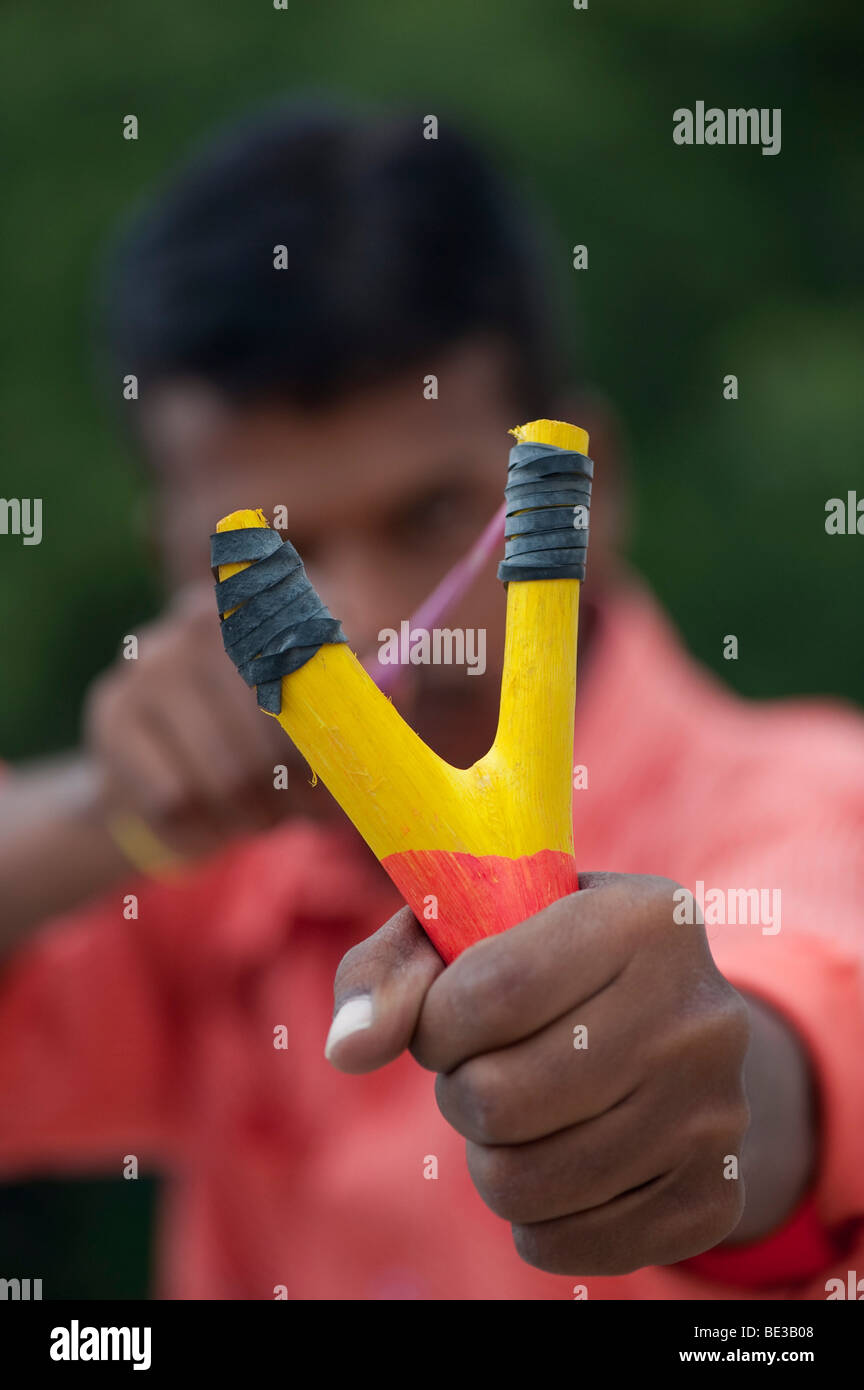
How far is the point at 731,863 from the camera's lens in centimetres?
44

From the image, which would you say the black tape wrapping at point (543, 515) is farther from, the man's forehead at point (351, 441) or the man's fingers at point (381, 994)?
the man's forehead at point (351, 441)

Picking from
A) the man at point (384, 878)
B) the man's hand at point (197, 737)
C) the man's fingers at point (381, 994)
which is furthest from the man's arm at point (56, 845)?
the man's fingers at point (381, 994)

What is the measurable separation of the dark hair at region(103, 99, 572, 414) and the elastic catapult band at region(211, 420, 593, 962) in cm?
37

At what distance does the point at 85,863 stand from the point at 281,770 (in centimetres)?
18

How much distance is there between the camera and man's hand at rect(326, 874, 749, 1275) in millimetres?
181

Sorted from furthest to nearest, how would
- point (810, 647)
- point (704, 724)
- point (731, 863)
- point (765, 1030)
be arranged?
point (810, 647) → point (704, 724) → point (731, 863) → point (765, 1030)

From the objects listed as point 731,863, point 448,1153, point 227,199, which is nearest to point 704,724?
point 731,863

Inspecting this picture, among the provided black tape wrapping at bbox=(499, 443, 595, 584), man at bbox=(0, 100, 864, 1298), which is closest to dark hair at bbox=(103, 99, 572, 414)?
man at bbox=(0, 100, 864, 1298)

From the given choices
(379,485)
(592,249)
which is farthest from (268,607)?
(592,249)

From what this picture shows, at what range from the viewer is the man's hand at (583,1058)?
18cm

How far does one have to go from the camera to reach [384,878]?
21.6 inches

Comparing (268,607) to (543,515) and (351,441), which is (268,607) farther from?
(351,441)

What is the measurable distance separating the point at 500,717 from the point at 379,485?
0.34m

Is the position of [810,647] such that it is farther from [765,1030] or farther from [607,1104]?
[607,1104]
